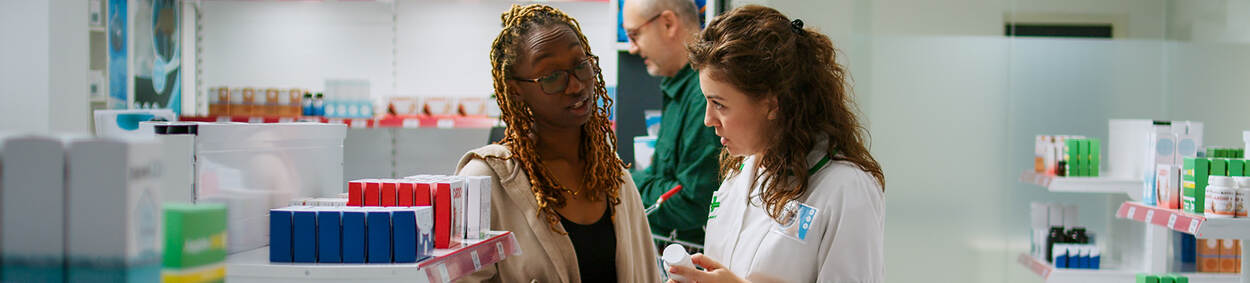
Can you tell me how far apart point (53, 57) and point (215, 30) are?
1976mm

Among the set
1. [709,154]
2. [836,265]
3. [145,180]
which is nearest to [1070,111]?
[709,154]

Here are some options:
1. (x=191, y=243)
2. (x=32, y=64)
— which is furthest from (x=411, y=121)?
(x=191, y=243)

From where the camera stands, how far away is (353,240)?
153cm

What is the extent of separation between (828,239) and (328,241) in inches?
36.0

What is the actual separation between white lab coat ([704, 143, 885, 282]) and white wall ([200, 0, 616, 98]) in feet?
15.3

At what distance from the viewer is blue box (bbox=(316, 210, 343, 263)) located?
→ 5.02ft

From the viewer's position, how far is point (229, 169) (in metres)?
1.61

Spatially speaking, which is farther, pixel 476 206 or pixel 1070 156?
pixel 1070 156

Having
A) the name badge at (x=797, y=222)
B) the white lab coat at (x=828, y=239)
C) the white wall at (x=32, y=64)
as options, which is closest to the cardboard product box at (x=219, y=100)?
the white wall at (x=32, y=64)

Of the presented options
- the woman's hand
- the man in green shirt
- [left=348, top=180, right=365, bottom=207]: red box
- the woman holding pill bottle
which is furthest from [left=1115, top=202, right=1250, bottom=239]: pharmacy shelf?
[left=348, top=180, right=365, bottom=207]: red box

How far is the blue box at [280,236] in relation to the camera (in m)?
1.54

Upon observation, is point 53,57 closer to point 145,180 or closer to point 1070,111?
point 145,180

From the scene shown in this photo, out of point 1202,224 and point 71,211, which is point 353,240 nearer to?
point 71,211

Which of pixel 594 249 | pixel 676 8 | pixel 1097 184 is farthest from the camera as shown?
pixel 1097 184
